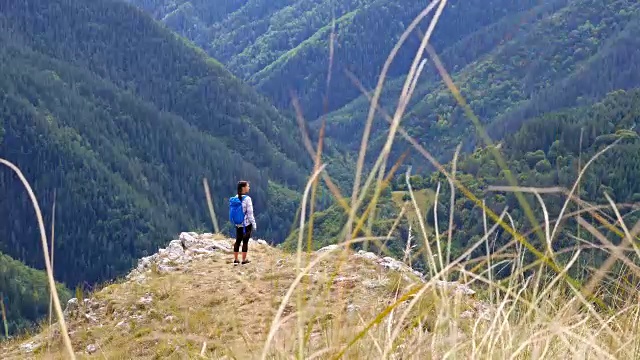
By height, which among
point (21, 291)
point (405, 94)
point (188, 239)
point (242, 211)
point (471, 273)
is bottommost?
point (21, 291)

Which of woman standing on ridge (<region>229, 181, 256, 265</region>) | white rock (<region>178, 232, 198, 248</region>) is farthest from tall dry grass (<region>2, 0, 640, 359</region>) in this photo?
white rock (<region>178, 232, 198, 248</region>)

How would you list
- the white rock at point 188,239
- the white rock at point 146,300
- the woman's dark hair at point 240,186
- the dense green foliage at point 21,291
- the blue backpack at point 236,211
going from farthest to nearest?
the dense green foliage at point 21,291 → the white rock at point 188,239 → the blue backpack at point 236,211 → the white rock at point 146,300 → the woman's dark hair at point 240,186

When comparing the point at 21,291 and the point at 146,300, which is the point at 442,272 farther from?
the point at 21,291

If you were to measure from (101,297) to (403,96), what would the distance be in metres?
12.1

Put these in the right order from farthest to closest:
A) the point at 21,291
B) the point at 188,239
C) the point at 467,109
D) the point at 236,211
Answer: the point at 21,291 → the point at 188,239 → the point at 236,211 → the point at 467,109

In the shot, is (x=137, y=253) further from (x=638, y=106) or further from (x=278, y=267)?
(x=278, y=267)

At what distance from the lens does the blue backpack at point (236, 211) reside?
11695mm

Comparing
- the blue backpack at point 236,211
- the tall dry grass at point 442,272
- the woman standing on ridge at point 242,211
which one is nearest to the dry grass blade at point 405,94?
the tall dry grass at point 442,272

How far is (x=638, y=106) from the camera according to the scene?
134500 mm

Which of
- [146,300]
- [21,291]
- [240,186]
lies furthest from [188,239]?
[21,291]

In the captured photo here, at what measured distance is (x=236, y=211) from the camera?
11828 mm

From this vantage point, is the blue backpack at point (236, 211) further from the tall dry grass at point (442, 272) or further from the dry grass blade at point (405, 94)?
the dry grass blade at point (405, 94)

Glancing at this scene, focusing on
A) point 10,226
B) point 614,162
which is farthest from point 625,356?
point 10,226

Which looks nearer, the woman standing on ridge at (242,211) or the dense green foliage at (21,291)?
the woman standing on ridge at (242,211)
